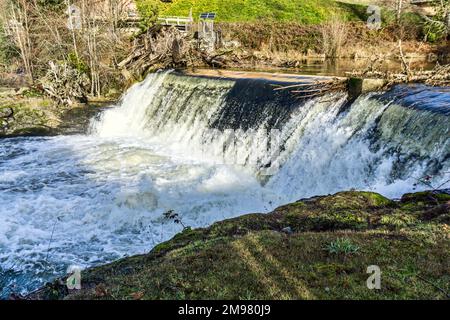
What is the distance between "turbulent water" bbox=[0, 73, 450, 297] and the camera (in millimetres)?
7875

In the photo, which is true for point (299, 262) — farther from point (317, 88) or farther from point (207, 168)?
point (317, 88)

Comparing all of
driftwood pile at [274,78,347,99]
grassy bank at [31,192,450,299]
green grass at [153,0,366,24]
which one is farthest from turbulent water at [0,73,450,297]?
green grass at [153,0,366,24]

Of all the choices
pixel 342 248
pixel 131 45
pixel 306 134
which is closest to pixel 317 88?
pixel 306 134

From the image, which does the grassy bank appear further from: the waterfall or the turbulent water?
the waterfall

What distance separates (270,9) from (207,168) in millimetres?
31264

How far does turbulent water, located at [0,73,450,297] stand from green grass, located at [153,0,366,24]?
2487cm

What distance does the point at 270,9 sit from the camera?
38.7 m

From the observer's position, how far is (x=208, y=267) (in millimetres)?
4207

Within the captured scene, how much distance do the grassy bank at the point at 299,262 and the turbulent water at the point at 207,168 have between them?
240 centimetres

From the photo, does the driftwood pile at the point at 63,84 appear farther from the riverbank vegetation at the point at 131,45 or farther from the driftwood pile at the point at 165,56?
the driftwood pile at the point at 165,56

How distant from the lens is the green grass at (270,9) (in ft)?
122

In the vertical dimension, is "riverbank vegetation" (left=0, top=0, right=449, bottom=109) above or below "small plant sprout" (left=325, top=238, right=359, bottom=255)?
above

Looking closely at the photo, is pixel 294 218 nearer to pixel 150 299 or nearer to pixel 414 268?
pixel 414 268

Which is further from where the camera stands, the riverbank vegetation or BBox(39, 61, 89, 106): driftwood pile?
the riverbank vegetation
